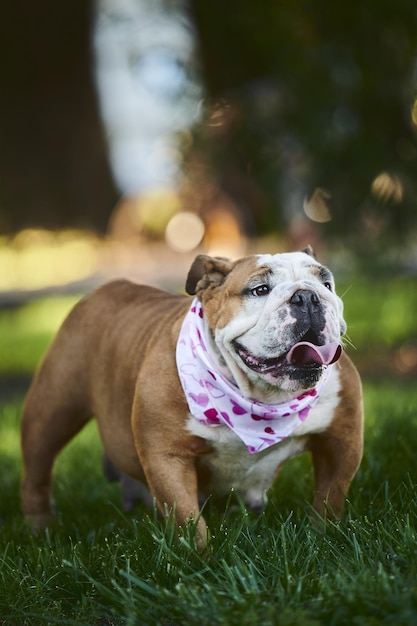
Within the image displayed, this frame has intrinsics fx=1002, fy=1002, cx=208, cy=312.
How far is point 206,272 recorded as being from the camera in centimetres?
361

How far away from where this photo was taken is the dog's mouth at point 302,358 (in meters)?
3.17

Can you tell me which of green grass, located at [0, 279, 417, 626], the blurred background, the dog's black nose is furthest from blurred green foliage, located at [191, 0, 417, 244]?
the dog's black nose

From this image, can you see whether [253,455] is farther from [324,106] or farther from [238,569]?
[324,106]

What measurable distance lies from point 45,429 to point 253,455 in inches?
43.8

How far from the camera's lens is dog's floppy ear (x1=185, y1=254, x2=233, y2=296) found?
3.57m

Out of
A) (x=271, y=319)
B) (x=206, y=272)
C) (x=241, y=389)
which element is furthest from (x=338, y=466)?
(x=206, y=272)

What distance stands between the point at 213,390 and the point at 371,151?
430 centimetres

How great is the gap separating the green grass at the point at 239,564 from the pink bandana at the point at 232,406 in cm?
28

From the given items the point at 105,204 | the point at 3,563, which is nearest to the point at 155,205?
the point at 105,204

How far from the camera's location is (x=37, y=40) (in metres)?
13.7

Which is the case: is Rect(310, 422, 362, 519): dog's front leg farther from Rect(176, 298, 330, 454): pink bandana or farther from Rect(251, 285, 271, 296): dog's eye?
Rect(251, 285, 271, 296): dog's eye

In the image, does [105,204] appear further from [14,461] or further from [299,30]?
[14,461]

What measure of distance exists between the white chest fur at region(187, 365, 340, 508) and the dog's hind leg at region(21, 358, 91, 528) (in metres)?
0.87

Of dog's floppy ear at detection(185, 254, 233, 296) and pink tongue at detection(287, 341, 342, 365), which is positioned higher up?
dog's floppy ear at detection(185, 254, 233, 296)
